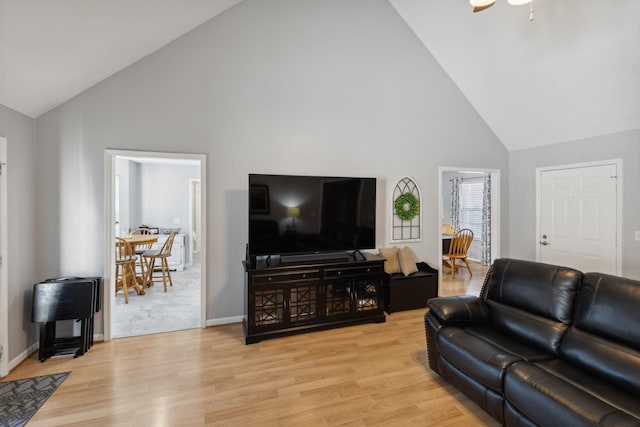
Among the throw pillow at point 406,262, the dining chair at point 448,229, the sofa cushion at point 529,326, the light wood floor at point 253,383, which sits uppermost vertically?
the dining chair at point 448,229

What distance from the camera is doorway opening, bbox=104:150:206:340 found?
3227mm

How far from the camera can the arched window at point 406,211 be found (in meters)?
4.45

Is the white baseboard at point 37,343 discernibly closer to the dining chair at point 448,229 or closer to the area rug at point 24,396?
the area rug at point 24,396

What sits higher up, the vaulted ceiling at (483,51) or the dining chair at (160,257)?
the vaulted ceiling at (483,51)

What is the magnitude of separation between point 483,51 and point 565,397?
13.9ft

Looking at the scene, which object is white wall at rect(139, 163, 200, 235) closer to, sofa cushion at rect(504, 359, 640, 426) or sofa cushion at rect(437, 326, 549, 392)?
sofa cushion at rect(437, 326, 549, 392)

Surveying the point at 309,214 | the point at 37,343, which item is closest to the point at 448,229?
the point at 309,214

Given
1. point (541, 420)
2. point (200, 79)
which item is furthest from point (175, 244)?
point (541, 420)

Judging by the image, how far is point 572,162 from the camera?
14.5 ft

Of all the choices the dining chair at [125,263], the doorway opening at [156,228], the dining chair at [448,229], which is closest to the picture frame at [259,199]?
the doorway opening at [156,228]

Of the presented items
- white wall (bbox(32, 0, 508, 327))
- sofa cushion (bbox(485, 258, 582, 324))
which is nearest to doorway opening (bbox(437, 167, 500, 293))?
white wall (bbox(32, 0, 508, 327))

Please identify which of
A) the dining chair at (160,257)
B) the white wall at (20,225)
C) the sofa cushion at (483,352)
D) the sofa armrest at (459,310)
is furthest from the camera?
the dining chair at (160,257)

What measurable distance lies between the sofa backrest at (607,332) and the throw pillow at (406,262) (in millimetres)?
2171

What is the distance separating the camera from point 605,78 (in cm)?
346
